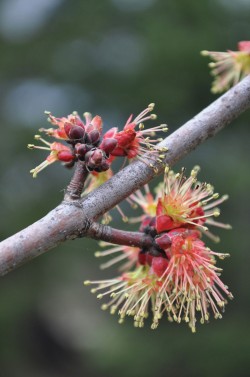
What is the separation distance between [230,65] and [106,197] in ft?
2.68

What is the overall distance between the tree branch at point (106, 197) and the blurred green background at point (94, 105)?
626cm

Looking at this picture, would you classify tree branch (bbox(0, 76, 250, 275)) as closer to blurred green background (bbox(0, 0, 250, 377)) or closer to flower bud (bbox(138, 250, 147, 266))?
flower bud (bbox(138, 250, 147, 266))

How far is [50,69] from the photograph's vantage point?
9.62 m

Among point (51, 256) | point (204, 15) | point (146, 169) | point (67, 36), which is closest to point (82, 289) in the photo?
point (51, 256)

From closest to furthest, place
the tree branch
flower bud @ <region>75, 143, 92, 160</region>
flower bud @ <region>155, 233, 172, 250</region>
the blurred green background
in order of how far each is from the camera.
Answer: the tree branch, flower bud @ <region>75, 143, 92, 160</region>, flower bud @ <region>155, 233, 172, 250</region>, the blurred green background

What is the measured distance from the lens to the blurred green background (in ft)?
27.6

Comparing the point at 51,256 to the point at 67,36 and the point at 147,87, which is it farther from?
the point at 67,36

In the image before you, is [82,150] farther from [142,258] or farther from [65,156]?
[142,258]

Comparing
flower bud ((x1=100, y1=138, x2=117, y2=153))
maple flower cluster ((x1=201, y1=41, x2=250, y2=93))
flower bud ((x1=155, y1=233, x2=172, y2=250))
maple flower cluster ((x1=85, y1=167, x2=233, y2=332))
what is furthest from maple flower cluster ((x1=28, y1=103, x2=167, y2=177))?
maple flower cluster ((x1=201, y1=41, x2=250, y2=93))

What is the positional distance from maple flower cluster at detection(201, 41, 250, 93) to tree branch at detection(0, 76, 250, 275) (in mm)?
299

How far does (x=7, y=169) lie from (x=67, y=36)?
2578 millimetres

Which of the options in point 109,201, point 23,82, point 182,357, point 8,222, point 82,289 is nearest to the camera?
point 109,201

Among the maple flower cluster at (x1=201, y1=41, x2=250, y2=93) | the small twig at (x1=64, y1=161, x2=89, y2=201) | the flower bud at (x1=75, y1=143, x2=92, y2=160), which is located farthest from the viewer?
the maple flower cluster at (x1=201, y1=41, x2=250, y2=93)

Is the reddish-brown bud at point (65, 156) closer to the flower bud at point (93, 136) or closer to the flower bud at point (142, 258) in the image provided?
the flower bud at point (93, 136)
